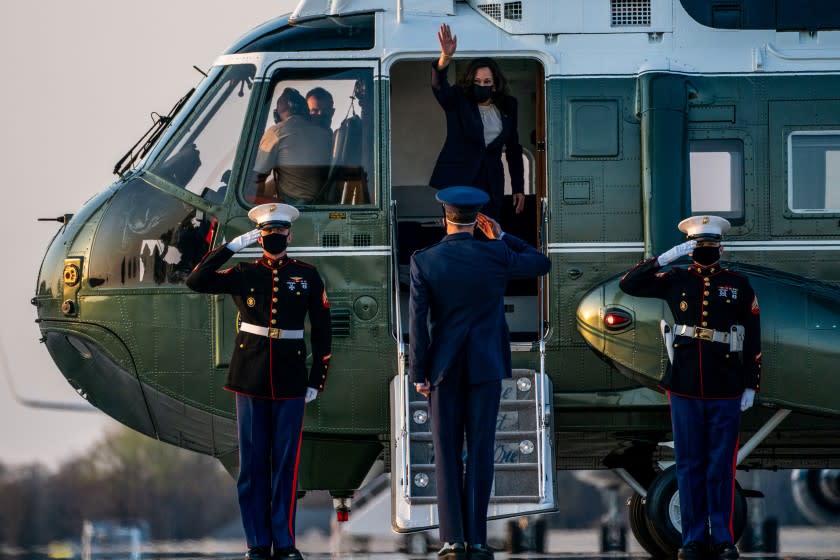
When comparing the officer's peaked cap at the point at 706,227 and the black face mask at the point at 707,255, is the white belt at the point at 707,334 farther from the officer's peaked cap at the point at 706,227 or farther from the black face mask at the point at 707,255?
the officer's peaked cap at the point at 706,227

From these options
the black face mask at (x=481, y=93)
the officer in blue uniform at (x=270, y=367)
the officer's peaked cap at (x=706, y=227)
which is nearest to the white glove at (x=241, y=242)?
the officer in blue uniform at (x=270, y=367)

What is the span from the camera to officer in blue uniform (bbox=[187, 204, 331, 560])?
31.5 feet

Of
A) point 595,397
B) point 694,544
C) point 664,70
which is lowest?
point 694,544

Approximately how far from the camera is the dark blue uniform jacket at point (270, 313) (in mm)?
9648

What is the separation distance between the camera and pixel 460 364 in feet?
30.4

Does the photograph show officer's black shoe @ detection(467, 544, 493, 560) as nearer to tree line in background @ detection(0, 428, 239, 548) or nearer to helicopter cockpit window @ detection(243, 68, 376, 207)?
helicopter cockpit window @ detection(243, 68, 376, 207)

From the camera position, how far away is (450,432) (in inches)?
365

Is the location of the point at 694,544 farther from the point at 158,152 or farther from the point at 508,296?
the point at 158,152

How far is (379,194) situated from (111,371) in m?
2.16

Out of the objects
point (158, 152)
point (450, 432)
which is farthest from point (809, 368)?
point (158, 152)

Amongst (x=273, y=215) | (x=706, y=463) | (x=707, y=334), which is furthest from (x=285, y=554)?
(x=707, y=334)

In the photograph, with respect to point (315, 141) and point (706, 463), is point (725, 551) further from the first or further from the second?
point (315, 141)

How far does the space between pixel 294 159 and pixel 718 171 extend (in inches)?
112

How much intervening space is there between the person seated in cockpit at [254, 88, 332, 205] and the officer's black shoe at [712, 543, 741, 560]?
3528mm
